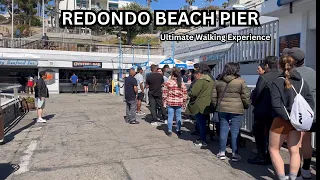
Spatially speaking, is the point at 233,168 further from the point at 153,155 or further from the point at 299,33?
the point at 299,33

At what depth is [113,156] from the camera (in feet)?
18.5

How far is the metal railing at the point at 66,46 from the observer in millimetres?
24875

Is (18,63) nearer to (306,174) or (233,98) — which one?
(233,98)

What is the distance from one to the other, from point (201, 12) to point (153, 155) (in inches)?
415

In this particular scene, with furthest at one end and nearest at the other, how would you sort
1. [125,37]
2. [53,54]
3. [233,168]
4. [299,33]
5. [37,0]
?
[37,0] → [125,37] → [53,54] → [299,33] → [233,168]

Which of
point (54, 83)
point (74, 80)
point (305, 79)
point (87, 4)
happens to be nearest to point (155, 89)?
point (305, 79)

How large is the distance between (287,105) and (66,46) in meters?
25.2

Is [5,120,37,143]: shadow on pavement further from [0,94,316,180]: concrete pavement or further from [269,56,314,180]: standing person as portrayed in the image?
[269,56,314,180]: standing person

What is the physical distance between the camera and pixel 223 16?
595 inches

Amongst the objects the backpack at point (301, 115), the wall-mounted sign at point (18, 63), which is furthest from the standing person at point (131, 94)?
the wall-mounted sign at point (18, 63)

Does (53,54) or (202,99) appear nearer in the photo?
(202,99)

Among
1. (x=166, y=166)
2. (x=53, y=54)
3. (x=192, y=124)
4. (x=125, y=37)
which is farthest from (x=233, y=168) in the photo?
(x=125, y=37)

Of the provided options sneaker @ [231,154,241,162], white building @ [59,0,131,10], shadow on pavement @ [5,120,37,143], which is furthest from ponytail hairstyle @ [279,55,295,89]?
white building @ [59,0,131,10]

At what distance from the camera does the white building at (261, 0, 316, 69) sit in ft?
25.3
